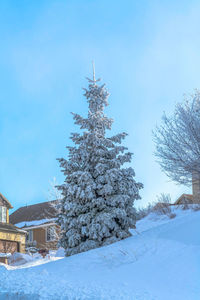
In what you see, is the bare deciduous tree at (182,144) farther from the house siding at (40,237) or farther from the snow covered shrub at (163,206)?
the house siding at (40,237)

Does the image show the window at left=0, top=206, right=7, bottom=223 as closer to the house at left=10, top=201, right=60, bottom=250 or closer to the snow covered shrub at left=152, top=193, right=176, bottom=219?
the house at left=10, top=201, right=60, bottom=250

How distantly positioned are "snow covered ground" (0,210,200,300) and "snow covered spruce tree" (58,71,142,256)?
6.15 ft

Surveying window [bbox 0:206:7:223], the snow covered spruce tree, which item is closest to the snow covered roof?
window [bbox 0:206:7:223]

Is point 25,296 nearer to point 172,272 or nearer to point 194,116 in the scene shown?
point 172,272

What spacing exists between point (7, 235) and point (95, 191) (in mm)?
14595

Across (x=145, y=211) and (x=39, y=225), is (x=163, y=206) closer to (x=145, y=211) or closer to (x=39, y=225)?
(x=145, y=211)

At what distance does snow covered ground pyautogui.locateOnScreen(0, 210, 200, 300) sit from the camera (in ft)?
20.2

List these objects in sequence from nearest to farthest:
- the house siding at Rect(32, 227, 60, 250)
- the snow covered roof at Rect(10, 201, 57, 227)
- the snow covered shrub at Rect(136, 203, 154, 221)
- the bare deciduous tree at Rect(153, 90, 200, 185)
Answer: the bare deciduous tree at Rect(153, 90, 200, 185), the snow covered shrub at Rect(136, 203, 154, 221), the house siding at Rect(32, 227, 60, 250), the snow covered roof at Rect(10, 201, 57, 227)

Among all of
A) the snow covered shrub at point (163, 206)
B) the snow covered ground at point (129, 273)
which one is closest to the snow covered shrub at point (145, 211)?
the snow covered shrub at point (163, 206)

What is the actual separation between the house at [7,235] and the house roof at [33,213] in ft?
20.2

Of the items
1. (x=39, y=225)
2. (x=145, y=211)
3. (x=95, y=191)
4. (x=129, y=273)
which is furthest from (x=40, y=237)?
(x=129, y=273)

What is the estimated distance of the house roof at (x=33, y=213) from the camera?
1337 inches

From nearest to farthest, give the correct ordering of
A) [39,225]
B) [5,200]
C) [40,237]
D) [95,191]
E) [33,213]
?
1. [95,191]
2. [5,200]
3. [39,225]
4. [40,237]
5. [33,213]

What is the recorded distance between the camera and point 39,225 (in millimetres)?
32156
